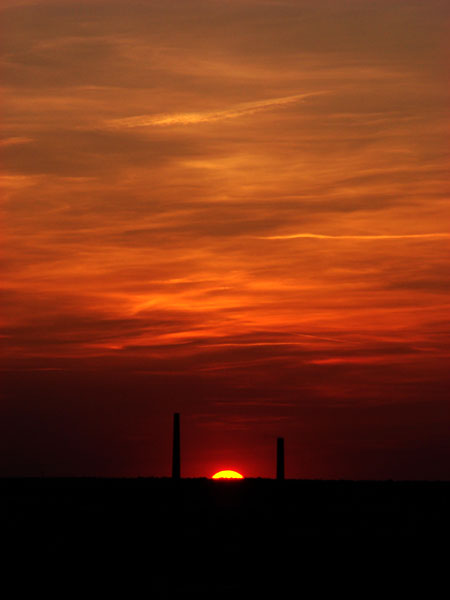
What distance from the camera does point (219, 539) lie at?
145 feet

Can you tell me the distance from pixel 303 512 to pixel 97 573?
31256 mm

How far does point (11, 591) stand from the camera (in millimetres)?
28750

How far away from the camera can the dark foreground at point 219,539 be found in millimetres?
33281

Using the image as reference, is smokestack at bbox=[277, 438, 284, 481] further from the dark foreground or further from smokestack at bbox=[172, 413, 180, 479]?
smokestack at bbox=[172, 413, 180, 479]

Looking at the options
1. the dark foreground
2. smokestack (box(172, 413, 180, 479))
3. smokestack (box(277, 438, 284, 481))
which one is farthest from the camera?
smokestack (box(172, 413, 180, 479))

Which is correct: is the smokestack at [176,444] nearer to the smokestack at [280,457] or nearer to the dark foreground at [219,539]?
the dark foreground at [219,539]

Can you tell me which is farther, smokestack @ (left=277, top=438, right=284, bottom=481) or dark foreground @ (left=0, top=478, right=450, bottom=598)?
smokestack @ (left=277, top=438, right=284, bottom=481)

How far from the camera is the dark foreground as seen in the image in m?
33.3

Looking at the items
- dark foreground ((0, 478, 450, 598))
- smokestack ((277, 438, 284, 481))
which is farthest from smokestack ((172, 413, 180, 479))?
smokestack ((277, 438, 284, 481))

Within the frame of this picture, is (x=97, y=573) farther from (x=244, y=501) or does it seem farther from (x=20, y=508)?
(x=244, y=501)

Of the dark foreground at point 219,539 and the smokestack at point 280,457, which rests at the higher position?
the smokestack at point 280,457

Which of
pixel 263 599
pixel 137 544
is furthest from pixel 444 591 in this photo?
pixel 137 544

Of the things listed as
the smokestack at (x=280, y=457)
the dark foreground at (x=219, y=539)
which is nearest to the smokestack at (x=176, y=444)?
the dark foreground at (x=219, y=539)

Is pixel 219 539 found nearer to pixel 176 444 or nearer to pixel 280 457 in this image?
pixel 280 457
